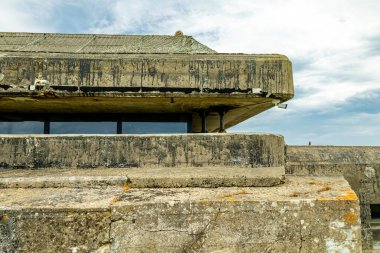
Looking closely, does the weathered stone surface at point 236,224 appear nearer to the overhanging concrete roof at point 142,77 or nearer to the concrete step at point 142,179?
the concrete step at point 142,179

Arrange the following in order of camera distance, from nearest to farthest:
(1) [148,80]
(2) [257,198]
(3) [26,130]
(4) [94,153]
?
(2) [257,198] < (4) [94,153] < (1) [148,80] < (3) [26,130]

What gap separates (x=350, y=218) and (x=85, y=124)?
112 inches

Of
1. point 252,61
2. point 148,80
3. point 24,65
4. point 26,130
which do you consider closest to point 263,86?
point 252,61

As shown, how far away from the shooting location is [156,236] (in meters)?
1.99

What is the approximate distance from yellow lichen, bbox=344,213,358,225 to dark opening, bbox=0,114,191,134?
2198 mm

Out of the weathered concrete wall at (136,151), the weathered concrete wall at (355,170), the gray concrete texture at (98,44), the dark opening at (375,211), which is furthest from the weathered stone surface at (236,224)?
the dark opening at (375,211)

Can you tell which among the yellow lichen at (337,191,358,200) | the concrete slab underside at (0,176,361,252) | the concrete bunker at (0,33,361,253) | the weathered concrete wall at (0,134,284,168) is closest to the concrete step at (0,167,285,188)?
the concrete bunker at (0,33,361,253)

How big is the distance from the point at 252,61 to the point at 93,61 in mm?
1400

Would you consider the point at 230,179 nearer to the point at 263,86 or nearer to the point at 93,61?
the point at 263,86

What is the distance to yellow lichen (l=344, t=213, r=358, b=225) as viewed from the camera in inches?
81.7

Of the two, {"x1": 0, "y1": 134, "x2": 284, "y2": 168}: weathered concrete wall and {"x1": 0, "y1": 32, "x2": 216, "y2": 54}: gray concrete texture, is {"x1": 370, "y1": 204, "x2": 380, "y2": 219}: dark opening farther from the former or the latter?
{"x1": 0, "y1": 32, "x2": 216, "y2": 54}: gray concrete texture

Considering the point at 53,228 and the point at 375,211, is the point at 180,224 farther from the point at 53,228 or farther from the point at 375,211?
the point at 375,211

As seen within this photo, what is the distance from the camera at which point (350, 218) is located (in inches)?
81.8

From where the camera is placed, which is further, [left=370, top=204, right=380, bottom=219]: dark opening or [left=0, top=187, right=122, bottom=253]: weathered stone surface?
[left=370, top=204, right=380, bottom=219]: dark opening
